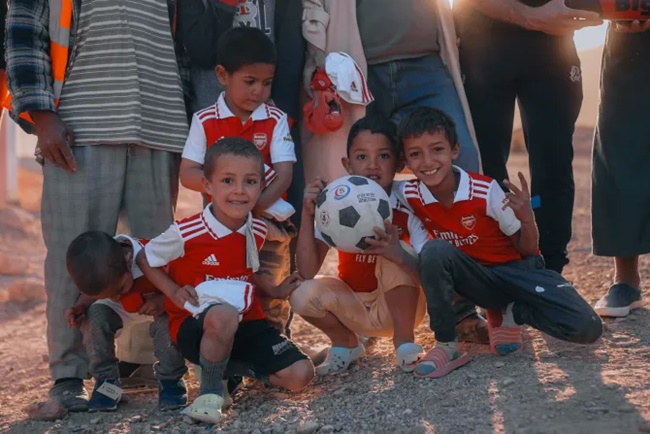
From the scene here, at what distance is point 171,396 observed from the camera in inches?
174

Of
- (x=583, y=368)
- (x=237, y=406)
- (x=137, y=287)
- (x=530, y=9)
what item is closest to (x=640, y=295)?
(x=583, y=368)

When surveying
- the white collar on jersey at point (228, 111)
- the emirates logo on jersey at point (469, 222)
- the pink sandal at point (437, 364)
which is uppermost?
the white collar on jersey at point (228, 111)

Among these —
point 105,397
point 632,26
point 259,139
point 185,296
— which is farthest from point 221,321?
point 632,26

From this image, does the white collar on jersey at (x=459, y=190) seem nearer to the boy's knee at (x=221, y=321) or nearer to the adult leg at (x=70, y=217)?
the boy's knee at (x=221, y=321)

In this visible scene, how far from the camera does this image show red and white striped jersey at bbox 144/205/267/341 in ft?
14.2

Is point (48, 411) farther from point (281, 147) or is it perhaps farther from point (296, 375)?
point (281, 147)

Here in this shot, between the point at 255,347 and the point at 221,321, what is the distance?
306 millimetres

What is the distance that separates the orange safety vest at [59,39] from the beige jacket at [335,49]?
121cm

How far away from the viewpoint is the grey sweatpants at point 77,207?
4.60m

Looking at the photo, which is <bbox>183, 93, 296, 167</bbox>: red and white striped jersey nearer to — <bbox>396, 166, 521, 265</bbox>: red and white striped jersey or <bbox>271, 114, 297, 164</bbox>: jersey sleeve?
<bbox>271, 114, 297, 164</bbox>: jersey sleeve

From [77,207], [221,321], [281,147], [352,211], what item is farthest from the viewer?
[281,147]

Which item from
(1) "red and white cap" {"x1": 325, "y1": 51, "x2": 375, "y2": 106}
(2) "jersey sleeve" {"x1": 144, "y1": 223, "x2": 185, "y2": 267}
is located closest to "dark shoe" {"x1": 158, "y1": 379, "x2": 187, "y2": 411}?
(2) "jersey sleeve" {"x1": 144, "y1": 223, "x2": 185, "y2": 267}

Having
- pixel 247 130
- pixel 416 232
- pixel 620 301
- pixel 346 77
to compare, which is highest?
pixel 346 77

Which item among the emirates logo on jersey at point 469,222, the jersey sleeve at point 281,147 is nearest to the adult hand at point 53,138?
the jersey sleeve at point 281,147
